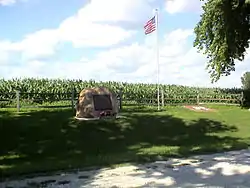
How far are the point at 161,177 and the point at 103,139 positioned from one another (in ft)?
27.4

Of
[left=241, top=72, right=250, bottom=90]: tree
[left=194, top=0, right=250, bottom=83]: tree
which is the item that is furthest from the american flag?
[left=241, top=72, right=250, bottom=90]: tree

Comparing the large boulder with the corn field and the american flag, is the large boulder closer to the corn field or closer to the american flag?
the american flag

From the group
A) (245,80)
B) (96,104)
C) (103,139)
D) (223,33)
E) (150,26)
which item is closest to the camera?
(103,139)

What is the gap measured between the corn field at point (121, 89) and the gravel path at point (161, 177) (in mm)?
21906

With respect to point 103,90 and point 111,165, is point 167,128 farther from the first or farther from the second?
point 111,165

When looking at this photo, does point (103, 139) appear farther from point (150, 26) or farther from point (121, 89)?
point (121, 89)

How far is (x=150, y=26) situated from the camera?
28125mm

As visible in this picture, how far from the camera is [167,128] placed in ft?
68.2

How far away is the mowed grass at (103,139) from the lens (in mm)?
12305

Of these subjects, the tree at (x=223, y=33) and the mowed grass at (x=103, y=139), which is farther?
the tree at (x=223, y=33)

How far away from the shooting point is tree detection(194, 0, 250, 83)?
1233 inches

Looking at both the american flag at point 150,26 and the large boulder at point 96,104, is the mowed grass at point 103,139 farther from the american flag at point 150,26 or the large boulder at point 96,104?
the american flag at point 150,26

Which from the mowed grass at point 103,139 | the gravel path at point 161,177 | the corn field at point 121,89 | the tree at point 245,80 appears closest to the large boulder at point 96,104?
the mowed grass at point 103,139

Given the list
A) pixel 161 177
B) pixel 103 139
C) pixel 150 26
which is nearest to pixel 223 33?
pixel 150 26
